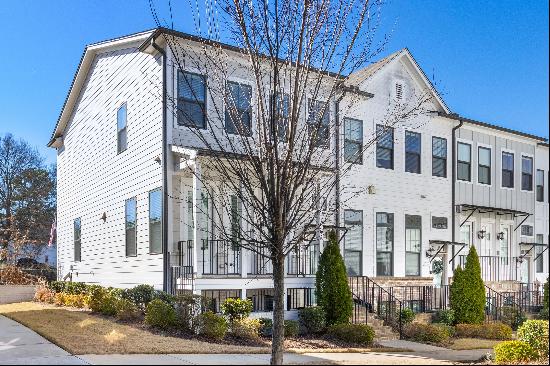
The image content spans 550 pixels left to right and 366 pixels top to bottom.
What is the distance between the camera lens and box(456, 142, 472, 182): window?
2220 centimetres

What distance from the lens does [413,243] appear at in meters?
20.6

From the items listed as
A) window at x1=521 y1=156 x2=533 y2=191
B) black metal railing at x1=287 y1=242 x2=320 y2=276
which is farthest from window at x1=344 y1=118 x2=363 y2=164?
window at x1=521 y1=156 x2=533 y2=191

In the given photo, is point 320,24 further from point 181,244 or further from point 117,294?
point 117,294

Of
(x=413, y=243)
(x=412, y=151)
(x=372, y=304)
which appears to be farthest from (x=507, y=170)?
(x=372, y=304)

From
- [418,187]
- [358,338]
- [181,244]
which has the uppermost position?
[418,187]

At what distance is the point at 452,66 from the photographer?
596 inches

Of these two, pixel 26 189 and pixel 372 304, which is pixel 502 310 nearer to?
pixel 372 304

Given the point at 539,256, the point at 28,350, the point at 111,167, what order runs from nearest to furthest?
the point at 28,350 < the point at 111,167 < the point at 539,256

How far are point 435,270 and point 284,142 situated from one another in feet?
44.8

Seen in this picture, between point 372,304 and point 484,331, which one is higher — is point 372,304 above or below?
above

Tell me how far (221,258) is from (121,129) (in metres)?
5.43

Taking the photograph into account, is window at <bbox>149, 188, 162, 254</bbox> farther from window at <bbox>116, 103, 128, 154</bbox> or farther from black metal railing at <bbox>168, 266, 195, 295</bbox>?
window at <bbox>116, 103, 128, 154</bbox>

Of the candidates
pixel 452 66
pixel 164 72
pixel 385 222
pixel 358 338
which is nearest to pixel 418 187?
pixel 385 222

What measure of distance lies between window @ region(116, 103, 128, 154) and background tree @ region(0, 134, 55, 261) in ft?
81.3
